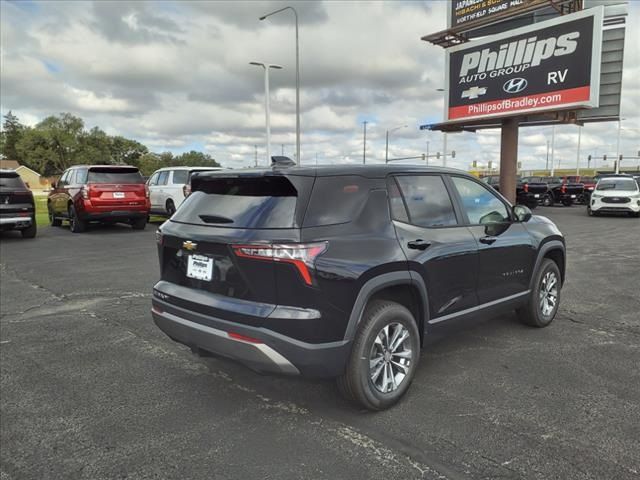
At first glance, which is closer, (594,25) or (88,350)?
(88,350)

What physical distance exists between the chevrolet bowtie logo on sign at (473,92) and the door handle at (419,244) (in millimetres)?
22663

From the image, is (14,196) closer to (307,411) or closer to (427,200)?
(307,411)

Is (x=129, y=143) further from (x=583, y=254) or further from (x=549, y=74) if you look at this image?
(x=583, y=254)

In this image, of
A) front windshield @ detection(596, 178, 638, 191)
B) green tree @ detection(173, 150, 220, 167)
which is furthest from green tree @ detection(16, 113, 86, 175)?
front windshield @ detection(596, 178, 638, 191)

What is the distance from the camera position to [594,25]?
19625mm

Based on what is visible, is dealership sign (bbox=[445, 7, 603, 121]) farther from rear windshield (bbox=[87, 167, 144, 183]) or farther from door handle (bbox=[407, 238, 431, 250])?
door handle (bbox=[407, 238, 431, 250])

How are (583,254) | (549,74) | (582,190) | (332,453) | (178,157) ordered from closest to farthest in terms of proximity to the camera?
(332,453) → (583,254) → (549,74) → (582,190) → (178,157)

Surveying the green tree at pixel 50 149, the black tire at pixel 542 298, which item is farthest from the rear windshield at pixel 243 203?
the green tree at pixel 50 149

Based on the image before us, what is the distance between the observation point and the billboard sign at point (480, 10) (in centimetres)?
2247

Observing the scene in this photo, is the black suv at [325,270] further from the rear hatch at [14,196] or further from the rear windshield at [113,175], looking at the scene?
the rear windshield at [113,175]

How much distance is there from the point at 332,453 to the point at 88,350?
2809 millimetres

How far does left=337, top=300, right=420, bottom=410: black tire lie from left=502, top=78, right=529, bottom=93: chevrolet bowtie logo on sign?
2178 cm

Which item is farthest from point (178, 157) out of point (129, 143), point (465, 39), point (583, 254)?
point (583, 254)

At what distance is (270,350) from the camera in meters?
2.92
